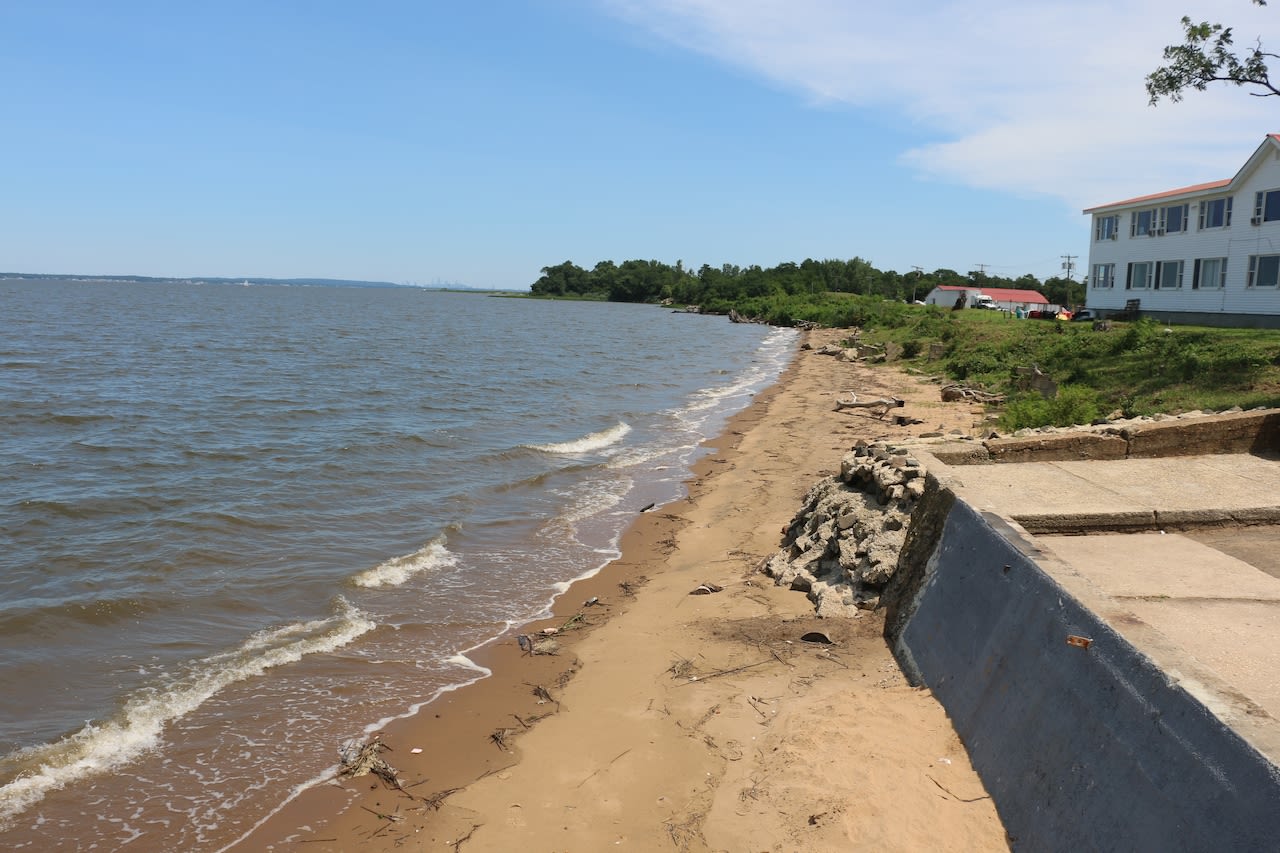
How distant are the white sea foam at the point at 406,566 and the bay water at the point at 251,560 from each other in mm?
55

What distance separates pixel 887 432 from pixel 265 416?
1551 cm

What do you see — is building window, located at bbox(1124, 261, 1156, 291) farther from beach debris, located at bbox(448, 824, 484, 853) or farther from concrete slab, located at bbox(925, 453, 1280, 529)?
beach debris, located at bbox(448, 824, 484, 853)

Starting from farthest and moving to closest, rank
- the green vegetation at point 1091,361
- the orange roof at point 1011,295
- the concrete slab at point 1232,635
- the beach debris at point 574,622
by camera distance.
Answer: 1. the orange roof at point 1011,295
2. the green vegetation at point 1091,361
3. the beach debris at point 574,622
4. the concrete slab at point 1232,635

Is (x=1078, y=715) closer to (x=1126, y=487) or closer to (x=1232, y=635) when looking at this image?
(x=1232, y=635)

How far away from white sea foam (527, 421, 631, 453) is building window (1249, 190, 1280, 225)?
77.4 ft

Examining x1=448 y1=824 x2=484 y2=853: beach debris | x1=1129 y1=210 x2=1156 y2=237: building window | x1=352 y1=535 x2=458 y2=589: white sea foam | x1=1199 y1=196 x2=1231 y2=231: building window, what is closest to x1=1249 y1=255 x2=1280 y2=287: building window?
x1=1199 y1=196 x2=1231 y2=231: building window

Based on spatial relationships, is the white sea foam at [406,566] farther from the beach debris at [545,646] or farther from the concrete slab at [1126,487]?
the concrete slab at [1126,487]

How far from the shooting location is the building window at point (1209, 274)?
32.0 metres

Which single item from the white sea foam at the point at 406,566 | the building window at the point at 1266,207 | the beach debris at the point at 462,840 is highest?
the building window at the point at 1266,207

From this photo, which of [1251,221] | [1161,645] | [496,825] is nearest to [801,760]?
[496,825]

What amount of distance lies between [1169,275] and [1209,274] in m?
2.37

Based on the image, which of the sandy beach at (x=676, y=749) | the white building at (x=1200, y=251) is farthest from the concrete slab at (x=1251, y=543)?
the white building at (x=1200, y=251)

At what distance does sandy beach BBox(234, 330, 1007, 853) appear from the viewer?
5.37 metres

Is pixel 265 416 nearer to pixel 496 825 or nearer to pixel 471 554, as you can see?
pixel 471 554
